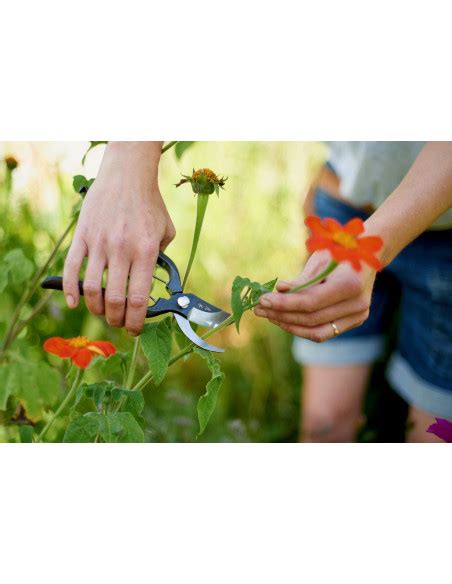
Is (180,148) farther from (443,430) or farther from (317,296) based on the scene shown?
(443,430)

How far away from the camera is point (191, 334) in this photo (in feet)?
2.15

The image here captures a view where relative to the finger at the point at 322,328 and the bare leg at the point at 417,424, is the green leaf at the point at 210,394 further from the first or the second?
the bare leg at the point at 417,424

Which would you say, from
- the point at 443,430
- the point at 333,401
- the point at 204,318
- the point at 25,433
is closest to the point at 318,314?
the point at 204,318

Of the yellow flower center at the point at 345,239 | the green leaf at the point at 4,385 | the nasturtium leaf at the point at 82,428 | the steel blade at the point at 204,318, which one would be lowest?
the green leaf at the point at 4,385

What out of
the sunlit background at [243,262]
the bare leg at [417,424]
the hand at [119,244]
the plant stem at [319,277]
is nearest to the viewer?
the plant stem at [319,277]

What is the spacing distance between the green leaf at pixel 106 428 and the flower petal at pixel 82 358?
65 millimetres

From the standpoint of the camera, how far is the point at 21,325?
84cm

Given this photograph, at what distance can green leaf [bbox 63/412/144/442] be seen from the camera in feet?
2.08

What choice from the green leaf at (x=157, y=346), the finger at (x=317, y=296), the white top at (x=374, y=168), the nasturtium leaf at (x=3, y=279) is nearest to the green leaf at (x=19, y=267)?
the nasturtium leaf at (x=3, y=279)

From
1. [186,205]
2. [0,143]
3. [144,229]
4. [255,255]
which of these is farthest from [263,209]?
[144,229]

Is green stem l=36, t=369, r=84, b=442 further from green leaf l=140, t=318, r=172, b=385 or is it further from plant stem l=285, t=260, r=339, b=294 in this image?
plant stem l=285, t=260, r=339, b=294

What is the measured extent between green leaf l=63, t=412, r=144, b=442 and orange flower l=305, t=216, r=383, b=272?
0.24m

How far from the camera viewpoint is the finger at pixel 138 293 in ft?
2.06

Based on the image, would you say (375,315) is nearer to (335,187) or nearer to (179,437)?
(335,187)
